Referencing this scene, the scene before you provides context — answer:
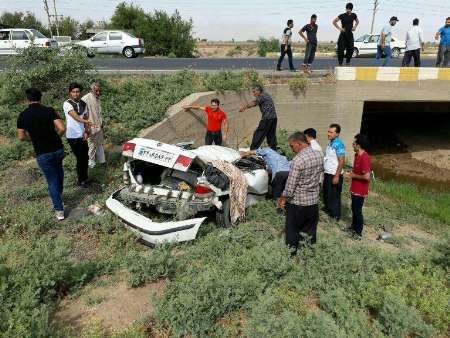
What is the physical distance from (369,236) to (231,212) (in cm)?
301

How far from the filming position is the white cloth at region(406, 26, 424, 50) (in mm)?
12273

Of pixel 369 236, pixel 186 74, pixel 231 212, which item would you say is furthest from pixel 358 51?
pixel 231 212

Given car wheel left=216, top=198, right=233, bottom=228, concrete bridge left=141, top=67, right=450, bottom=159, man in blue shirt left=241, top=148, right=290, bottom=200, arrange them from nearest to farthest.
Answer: car wheel left=216, top=198, right=233, bottom=228, man in blue shirt left=241, top=148, right=290, bottom=200, concrete bridge left=141, top=67, right=450, bottom=159

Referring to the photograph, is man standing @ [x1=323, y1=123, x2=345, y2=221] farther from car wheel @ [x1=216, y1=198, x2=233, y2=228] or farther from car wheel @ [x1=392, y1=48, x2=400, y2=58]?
car wheel @ [x1=392, y1=48, x2=400, y2=58]

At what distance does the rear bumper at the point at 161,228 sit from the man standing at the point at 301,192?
125 centimetres

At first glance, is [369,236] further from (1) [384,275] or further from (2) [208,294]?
(2) [208,294]

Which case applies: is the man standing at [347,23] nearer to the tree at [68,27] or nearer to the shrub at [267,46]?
the shrub at [267,46]

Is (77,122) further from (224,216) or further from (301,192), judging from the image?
(301,192)

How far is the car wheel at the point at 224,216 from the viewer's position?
582 centimetres

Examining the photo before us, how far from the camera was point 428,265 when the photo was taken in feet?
16.0

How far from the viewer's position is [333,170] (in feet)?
21.4

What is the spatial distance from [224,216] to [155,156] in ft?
4.69

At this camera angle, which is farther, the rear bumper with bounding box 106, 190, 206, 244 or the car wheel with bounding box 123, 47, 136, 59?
the car wheel with bounding box 123, 47, 136, 59

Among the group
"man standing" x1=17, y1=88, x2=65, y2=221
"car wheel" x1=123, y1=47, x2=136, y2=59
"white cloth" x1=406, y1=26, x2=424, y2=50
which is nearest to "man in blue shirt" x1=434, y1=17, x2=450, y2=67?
"white cloth" x1=406, y1=26, x2=424, y2=50
